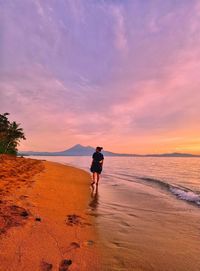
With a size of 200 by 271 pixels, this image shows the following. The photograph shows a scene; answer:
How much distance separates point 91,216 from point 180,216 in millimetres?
3139

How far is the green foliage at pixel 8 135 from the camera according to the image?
137 ft

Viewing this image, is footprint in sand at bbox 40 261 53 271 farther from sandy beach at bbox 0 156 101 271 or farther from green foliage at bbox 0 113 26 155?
green foliage at bbox 0 113 26 155

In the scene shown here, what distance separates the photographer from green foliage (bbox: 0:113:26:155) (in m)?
41.6

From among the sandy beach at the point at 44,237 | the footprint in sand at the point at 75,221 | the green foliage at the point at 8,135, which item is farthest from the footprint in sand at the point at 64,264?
the green foliage at the point at 8,135

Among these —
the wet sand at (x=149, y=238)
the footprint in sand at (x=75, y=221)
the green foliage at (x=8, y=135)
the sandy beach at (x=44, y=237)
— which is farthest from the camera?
the green foliage at (x=8, y=135)

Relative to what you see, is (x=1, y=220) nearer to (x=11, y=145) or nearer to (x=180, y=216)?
(x=180, y=216)

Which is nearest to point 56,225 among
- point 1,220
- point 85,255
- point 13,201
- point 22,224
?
point 22,224

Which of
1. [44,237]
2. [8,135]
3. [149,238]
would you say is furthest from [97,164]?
[8,135]

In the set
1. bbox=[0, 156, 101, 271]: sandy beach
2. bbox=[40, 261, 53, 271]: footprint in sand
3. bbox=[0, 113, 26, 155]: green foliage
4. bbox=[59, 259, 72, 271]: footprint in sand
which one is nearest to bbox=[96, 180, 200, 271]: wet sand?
bbox=[0, 156, 101, 271]: sandy beach

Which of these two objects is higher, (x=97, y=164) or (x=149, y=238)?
(x=97, y=164)

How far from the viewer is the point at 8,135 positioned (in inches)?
1721

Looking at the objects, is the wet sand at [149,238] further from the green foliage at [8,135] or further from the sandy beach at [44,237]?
the green foliage at [8,135]

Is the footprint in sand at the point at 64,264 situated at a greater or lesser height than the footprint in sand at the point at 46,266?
lesser

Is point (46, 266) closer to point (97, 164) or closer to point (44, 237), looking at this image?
point (44, 237)
